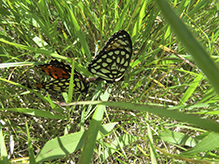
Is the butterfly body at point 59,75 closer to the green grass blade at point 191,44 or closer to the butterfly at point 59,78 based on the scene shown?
the butterfly at point 59,78

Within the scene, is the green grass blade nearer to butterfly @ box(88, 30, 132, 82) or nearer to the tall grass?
the tall grass

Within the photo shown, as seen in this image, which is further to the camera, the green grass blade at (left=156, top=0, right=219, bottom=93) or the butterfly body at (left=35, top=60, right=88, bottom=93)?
the butterfly body at (left=35, top=60, right=88, bottom=93)

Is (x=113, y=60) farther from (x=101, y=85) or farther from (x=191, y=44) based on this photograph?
(x=191, y=44)

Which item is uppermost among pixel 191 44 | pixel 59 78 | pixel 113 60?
pixel 113 60

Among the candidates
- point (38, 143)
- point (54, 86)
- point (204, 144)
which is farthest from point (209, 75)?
point (38, 143)

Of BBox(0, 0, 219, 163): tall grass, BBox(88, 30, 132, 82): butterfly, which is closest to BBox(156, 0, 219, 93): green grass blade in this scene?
BBox(0, 0, 219, 163): tall grass

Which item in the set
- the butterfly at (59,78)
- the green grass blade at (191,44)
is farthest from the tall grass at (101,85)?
the green grass blade at (191,44)

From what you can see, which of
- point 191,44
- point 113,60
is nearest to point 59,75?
point 113,60

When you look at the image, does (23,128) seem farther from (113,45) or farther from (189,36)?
(189,36)
